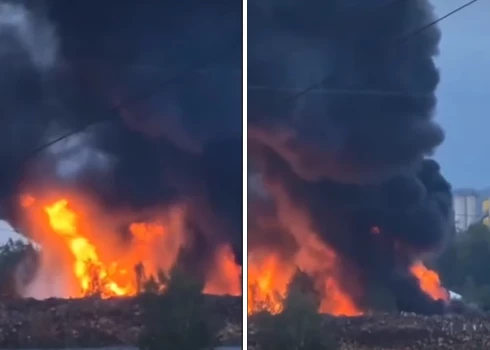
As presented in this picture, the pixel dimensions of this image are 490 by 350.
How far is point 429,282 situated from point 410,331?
217 mm

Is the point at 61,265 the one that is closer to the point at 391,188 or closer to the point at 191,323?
the point at 191,323

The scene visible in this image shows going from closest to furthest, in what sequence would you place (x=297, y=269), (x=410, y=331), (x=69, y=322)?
(x=69, y=322) < (x=297, y=269) < (x=410, y=331)

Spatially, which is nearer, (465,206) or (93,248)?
(93,248)

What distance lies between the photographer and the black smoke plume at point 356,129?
3.66 metres

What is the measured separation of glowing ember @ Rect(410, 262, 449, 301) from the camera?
3711 millimetres

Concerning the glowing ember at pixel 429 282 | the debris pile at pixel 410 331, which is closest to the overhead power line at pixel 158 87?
the debris pile at pixel 410 331

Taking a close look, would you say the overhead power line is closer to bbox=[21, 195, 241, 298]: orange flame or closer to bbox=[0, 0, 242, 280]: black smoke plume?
bbox=[0, 0, 242, 280]: black smoke plume

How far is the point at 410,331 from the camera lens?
3.73 meters

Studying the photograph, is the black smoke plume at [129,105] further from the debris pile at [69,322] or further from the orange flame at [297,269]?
the debris pile at [69,322]

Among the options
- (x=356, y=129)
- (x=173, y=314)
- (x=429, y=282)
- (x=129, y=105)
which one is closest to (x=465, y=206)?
(x=429, y=282)

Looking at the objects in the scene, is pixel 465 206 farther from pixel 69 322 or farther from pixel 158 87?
pixel 69 322

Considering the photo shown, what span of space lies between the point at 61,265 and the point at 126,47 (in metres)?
0.89

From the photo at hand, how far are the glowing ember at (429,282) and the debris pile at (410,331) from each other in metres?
0.09

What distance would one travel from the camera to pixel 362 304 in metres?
3.68
